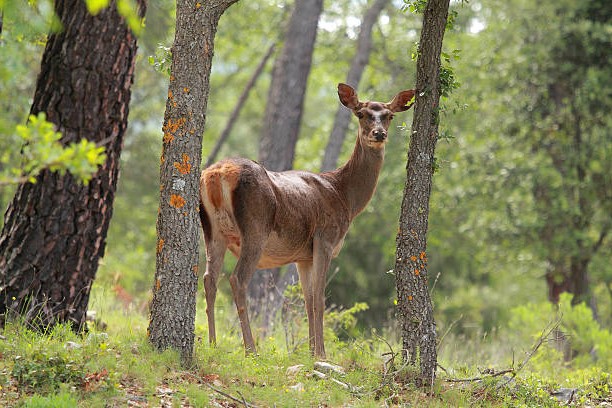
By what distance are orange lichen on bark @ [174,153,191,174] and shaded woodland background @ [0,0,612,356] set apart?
6094 mm

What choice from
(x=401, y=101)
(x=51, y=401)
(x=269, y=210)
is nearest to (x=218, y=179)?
(x=269, y=210)

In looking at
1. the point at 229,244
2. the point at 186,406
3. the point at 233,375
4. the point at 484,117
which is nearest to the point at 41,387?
the point at 186,406

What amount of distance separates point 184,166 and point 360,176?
2.90 metres

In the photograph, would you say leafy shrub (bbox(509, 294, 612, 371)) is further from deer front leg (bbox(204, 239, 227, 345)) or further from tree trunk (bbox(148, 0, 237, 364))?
tree trunk (bbox(148, 0, 237, 364))

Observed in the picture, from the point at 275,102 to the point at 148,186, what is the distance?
27.6ft

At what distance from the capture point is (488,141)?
62.7ft

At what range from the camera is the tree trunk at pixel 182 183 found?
6969 mm

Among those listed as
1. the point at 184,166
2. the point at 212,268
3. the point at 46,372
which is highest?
the point at 184,166

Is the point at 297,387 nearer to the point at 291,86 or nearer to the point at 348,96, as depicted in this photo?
the point at 348,96

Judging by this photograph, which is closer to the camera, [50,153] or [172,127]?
[50,153]

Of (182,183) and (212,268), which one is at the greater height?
(182,183)

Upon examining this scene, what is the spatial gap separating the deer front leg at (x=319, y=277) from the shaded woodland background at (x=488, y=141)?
16.2ft

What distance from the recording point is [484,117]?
1961 cm

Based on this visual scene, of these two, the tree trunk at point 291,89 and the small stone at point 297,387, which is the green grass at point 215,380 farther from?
the tree trunk at point 291,89
